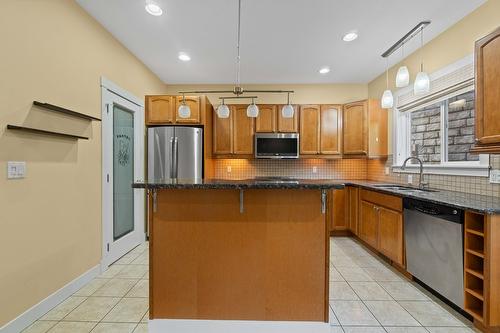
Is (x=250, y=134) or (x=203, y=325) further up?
(x=250, y=134)

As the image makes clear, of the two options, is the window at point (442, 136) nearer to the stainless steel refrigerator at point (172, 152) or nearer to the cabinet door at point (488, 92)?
the cabinet door at point (488, 92)

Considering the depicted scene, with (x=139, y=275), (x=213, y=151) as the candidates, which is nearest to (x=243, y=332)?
(x=139, y=275)

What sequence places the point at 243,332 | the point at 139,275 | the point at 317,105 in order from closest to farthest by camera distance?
the point at 243,332 → the point at 139,275 → the point at 317,105

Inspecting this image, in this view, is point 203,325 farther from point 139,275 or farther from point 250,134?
point 250,134

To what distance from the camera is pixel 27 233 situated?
1.83m

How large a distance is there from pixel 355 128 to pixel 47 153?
13.5 feet

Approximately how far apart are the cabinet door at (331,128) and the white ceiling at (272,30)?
0.69 m

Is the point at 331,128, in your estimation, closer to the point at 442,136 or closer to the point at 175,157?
the point at 442,136

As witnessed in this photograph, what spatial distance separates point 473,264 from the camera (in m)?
1.85

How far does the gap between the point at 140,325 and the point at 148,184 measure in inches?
44.3

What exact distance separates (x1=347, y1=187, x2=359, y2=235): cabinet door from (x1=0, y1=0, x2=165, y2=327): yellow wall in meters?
3.48

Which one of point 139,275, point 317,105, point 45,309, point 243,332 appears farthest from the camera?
point 317,105

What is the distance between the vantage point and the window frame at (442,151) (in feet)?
7.65

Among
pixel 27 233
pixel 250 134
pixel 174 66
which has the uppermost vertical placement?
pixel 174 66
